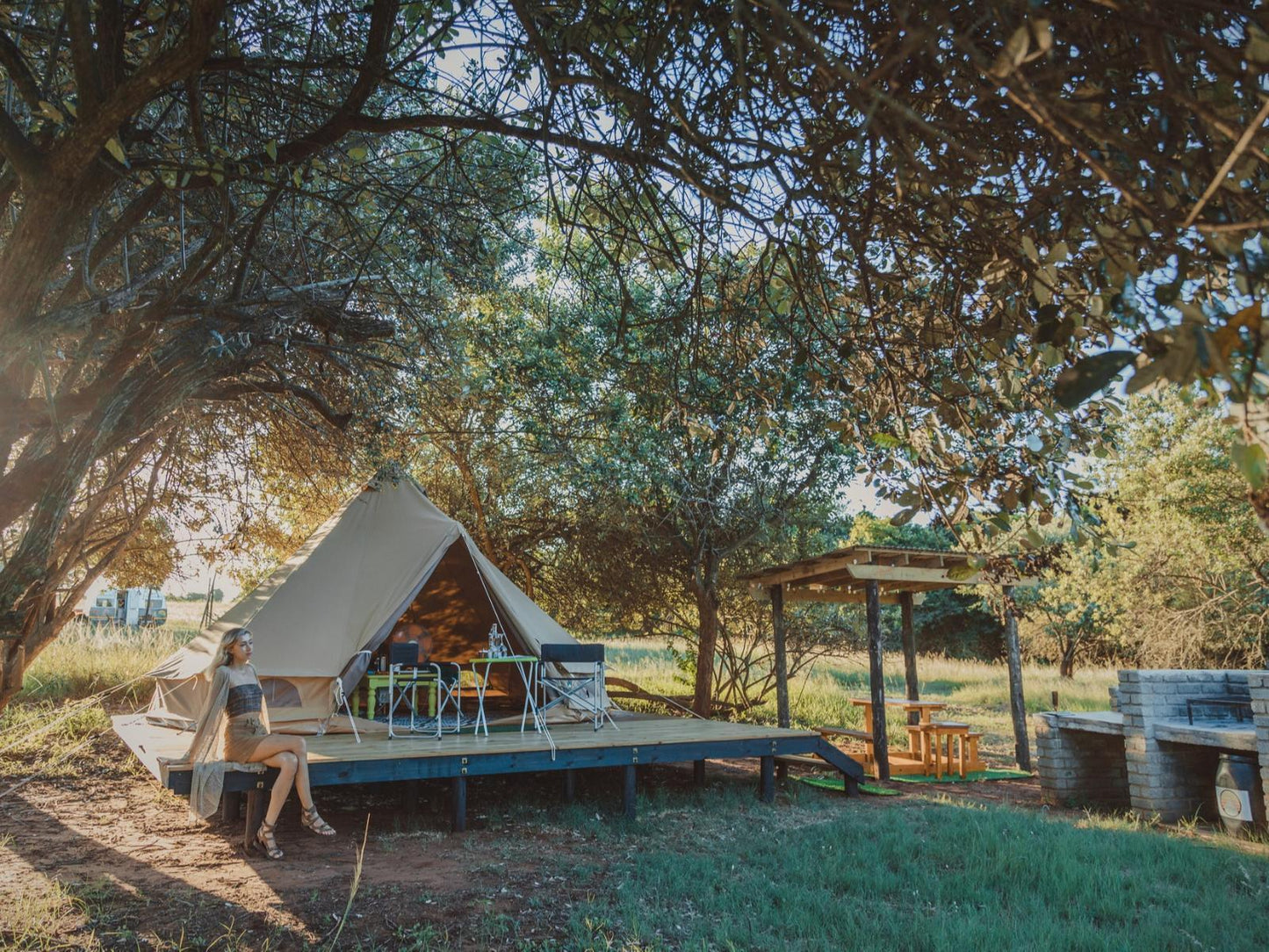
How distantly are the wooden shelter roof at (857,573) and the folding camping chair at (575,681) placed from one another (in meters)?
2.13

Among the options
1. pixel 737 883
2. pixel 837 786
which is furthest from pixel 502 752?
pixel 837 786

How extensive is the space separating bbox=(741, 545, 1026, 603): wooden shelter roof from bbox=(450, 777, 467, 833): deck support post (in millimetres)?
3666

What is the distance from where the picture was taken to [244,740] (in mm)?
5105

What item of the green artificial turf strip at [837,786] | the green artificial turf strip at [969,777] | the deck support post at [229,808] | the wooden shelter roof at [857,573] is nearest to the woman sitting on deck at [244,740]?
the deck support post at [229,808]

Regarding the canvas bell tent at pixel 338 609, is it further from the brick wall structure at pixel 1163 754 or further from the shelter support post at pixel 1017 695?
the brick wall structure at pixel 1163 754

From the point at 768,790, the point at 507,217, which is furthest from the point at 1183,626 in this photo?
the point at 507,217

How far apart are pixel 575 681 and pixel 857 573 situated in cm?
262

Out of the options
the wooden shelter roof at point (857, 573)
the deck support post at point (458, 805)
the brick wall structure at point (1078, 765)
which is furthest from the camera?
the wooden shelter roof at point (857, 573)

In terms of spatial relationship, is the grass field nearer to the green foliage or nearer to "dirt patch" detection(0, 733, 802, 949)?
A: "dirt patch" detection(0, 733, 802, 949)

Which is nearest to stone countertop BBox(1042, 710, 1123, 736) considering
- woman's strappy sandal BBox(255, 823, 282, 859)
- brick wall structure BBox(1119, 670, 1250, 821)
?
brick wall structure BBox(1119, 670, 1250, 821)

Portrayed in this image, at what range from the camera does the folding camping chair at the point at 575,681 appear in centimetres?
650

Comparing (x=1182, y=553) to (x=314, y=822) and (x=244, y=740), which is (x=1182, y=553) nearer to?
(x=314, y=822)

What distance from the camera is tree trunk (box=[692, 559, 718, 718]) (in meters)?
10.2

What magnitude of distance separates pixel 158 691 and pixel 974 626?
73.7ft
